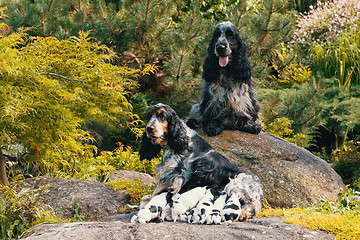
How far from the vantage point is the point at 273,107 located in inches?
394

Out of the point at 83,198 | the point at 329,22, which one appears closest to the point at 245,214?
the point at 83,198

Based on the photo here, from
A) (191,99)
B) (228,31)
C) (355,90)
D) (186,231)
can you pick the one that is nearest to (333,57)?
(355,90)

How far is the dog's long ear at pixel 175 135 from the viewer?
4406 millimetres

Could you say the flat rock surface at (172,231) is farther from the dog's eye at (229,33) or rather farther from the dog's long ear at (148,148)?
the dog's eye at (229,33)

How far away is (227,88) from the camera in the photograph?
5645mm

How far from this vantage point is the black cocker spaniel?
5.43 metres

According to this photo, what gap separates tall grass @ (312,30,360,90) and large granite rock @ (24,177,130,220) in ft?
27.9

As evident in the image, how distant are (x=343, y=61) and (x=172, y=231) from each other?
408 inches

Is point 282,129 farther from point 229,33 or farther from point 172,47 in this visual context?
point 229,33

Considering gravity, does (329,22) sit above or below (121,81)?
above

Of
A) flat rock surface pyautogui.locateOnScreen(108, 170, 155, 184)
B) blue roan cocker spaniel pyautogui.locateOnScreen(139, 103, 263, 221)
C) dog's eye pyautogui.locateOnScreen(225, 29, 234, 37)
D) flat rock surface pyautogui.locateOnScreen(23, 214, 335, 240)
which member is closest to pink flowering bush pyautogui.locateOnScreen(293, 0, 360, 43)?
flat rock surface pyautogui.locateOnScreen(108, 170, 155, 184)

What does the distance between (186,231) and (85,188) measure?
270 cm

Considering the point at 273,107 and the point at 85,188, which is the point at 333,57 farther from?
the point at 85,188

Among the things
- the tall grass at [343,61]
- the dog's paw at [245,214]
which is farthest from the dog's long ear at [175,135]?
the tall grass at [343,61]
